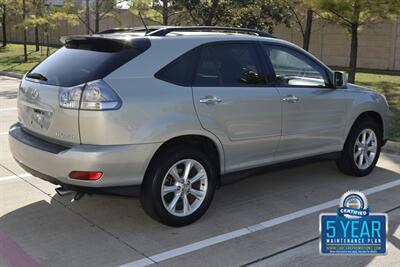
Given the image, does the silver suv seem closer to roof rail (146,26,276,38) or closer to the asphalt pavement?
roof rail (146,26,276,38)

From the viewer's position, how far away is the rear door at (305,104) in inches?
202

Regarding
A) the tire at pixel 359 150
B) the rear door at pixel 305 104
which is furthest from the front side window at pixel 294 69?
the tire at pixel 359 150

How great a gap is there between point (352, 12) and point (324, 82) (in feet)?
20.4

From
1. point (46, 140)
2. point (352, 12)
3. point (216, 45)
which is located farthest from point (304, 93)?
point (352, 12)

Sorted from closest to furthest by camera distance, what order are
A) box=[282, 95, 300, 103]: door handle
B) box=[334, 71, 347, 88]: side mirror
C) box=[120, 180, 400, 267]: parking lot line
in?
1. box=[120, 180, 400, 267]: parking lot line
2. box=[282, 95, 300, 103]: door handle
3. box=[334, 71, 347, 88]: side mirror

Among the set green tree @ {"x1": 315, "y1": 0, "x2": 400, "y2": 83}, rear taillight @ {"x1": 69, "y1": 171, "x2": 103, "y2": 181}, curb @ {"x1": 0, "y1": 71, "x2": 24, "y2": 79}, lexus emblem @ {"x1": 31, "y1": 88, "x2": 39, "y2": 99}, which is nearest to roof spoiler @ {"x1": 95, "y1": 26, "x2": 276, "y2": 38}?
lexus emblem @ {"x1": 31, "y1": 88, "x2": 39, "y2": 99}

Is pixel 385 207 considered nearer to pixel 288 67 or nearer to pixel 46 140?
pixel 288 67

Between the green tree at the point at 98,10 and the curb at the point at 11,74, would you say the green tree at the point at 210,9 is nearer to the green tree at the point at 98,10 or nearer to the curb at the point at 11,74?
the green tree at the point at 98,10

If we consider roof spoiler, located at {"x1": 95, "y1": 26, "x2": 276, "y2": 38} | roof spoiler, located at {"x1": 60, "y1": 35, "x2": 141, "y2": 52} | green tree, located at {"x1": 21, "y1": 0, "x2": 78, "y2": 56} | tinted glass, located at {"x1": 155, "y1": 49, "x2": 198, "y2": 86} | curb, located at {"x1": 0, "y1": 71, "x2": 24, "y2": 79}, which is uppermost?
green tree, located at {"x1": 21, "y1": 0, "x2": 78, "y2": 56}

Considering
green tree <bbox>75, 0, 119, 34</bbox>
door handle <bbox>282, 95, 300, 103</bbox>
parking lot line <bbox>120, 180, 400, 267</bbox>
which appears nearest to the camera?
parking lot line <bbox>120, 180, 400, 267</bbox>

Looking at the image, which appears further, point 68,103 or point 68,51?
point 68,51

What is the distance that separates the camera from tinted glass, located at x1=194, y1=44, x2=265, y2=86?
4.57 metres

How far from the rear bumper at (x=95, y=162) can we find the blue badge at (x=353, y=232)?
1549mm

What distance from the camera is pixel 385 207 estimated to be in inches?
199
